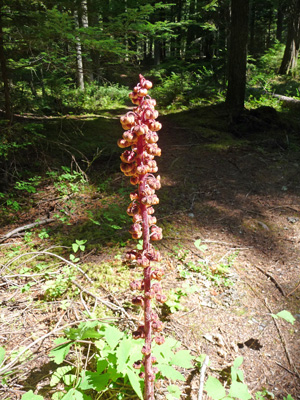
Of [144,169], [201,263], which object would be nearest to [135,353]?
[144,169]

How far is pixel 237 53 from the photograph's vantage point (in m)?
7.84

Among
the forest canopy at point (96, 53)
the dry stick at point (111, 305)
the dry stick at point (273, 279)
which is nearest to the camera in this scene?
the dry stick at point (111, 305)

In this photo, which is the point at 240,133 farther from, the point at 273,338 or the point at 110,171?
the point at 273,338

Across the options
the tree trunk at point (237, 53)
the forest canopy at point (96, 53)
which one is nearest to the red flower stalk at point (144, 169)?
the forest canopy at point (96, 53)

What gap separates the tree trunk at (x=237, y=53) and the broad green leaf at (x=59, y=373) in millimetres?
8210

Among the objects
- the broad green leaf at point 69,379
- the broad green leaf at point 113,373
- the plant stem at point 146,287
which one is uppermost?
the plant stem at point 146,287

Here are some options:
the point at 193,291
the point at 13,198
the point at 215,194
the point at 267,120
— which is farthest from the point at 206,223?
the point at 267,120

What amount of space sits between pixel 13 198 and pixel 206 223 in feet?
10.5

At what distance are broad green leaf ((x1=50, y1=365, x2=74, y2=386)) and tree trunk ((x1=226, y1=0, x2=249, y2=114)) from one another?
26.9 feet

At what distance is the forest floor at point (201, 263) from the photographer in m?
2.12

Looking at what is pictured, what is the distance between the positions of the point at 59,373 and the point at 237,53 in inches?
354

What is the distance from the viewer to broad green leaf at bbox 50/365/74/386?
178 cm

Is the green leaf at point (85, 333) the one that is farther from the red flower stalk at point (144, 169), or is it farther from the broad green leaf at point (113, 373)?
the red flower stalk at point (144, 169)

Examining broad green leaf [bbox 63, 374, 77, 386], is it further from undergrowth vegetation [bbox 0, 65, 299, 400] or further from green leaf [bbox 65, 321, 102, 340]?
green leaf [bbox 65, 321, 102, 340]
